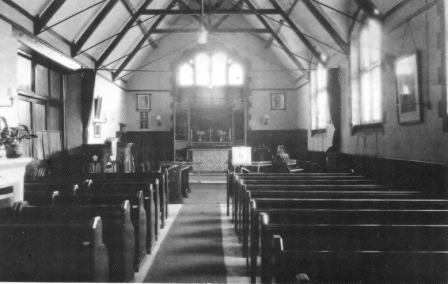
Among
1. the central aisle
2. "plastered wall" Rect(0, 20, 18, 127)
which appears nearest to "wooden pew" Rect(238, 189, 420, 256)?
the central aisle

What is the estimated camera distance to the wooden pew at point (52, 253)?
7.07 ft

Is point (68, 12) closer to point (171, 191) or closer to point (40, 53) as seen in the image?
point (40, 53)

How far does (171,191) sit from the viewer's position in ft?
26.5

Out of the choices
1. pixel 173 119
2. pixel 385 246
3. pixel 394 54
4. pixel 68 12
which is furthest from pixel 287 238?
pixel 173 119

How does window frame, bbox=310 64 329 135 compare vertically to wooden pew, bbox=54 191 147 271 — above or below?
above

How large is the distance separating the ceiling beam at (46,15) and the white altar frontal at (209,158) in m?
7.49

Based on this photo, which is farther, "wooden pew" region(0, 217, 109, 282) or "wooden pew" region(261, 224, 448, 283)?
"wooden pew" region(0, 217, 109, 282)

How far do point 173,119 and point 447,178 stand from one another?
11261 mm

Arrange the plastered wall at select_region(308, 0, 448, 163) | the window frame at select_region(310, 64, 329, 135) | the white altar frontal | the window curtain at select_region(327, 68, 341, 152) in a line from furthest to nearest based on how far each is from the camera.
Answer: the white altar frontal → the window frame at select_region(310, 64, 329, 135) → the window curtain at select_region(327, 68, 341, 152) → the plastered wall at select_region(308, 0, 448, 163)

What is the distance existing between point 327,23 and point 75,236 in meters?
8.32

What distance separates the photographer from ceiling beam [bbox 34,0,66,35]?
Answer: 762cm

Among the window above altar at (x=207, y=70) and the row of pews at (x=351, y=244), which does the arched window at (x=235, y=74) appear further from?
the row of pews at (x=351, y=244)

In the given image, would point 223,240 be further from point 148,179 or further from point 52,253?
point 52,253

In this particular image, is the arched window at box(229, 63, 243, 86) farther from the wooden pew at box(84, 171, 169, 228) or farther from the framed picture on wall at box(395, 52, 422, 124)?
the wooden pew at box(84, 171, 169, 228)
